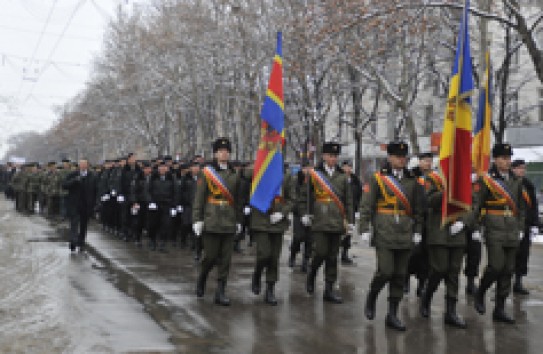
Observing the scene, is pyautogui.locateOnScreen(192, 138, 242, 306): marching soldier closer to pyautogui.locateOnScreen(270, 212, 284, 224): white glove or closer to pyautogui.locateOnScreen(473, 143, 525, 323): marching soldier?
pyautogui.locateOnScreen(270, 212, 284, 224): white glove

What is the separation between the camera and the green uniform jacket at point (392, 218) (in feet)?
26.0

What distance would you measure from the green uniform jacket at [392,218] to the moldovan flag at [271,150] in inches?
66.5

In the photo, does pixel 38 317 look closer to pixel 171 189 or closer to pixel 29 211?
pixel 171 189

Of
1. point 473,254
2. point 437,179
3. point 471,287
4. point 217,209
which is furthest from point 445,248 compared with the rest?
point 217,209

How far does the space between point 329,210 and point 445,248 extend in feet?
5.52

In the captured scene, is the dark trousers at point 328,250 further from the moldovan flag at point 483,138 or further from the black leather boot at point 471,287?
the black leather boot at point 471,287

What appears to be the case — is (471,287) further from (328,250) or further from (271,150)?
(271,150)

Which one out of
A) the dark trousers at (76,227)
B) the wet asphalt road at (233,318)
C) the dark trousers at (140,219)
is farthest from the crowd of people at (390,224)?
the dark trousers at (140,219)

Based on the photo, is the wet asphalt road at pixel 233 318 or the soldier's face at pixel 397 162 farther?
the soldier's face at pixel 397 162

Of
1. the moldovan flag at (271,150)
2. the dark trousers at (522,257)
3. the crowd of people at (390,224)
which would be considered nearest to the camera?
the crowd of people at (390,224)

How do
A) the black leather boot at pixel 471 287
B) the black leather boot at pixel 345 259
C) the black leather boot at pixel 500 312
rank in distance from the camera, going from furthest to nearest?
the black leather boot at pixel 345 259
the black leather boot at pixel 471 287
the black leather boot at pixel 500 312

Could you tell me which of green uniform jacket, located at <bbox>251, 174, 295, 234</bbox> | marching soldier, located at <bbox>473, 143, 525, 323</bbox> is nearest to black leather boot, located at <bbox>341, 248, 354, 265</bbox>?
green uniform jacket, located at <bbox>251, 174, 295, 234</bbox>

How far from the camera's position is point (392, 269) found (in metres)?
7.96

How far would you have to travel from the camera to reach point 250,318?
828 centimetres
